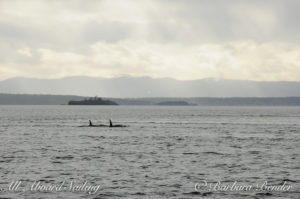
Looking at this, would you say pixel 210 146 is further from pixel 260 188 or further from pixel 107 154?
pixel 260 188

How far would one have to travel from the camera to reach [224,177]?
3681cm

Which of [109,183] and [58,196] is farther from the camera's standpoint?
[109,183]

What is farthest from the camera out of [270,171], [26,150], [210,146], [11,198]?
[210,146]

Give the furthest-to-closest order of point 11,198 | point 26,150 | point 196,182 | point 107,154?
point 26,150
point 107,154
point 196,182
point 11,198

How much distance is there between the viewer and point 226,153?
54.4m

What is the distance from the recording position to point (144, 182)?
34.6 meters

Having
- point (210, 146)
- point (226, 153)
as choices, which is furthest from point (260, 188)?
point (210, 146)

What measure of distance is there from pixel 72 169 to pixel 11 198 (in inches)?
464

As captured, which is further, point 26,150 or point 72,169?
point 26,150

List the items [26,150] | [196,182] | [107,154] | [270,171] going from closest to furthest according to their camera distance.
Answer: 1. [196,182]
2. [270,171]
3. [107,154]
4. [26,150]

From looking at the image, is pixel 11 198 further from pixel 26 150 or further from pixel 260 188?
pixel 26 150

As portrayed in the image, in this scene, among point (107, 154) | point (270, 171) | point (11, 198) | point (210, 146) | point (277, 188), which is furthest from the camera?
point (210, 146)

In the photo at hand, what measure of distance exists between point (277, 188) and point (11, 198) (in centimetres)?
1876

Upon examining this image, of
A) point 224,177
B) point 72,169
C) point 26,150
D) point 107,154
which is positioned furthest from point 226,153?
point 26,150
